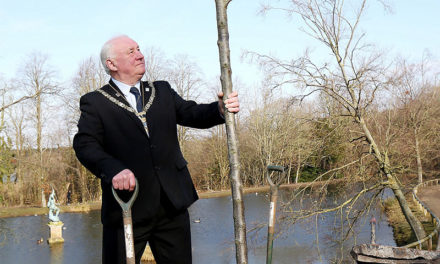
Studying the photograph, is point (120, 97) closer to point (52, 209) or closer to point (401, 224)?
point (52, 209)

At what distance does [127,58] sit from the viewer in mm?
2426

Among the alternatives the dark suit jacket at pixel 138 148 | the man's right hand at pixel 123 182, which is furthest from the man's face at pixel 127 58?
the man's right hand at pixel 123 182

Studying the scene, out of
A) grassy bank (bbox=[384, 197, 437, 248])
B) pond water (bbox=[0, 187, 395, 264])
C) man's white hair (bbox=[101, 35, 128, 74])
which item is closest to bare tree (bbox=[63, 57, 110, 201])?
pond water (bbox=[0, 187, 395, 264])

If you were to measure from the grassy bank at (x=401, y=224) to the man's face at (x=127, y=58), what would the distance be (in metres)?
12.5

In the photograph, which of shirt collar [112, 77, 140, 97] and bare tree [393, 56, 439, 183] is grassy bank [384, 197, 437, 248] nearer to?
bare tree [393, 56, 439, 183]

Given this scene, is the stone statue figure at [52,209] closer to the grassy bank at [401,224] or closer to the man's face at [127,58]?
the grassy bank at [401,224]

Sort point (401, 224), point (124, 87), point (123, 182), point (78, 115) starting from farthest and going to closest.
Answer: point (78, 115) < point (401, 224) < point (124, 87) < point (123, 182)

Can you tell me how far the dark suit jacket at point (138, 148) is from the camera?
2342mm

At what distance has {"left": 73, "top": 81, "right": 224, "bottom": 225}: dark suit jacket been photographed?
234cm

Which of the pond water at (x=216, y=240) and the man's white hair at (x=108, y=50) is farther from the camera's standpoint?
the pond water at (x=216, y=240)

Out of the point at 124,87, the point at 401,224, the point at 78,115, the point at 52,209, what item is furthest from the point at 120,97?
the point at 78,115

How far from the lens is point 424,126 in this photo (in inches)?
483

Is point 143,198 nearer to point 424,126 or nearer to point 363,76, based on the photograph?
point 363,76

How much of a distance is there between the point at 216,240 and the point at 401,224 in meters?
6.46
